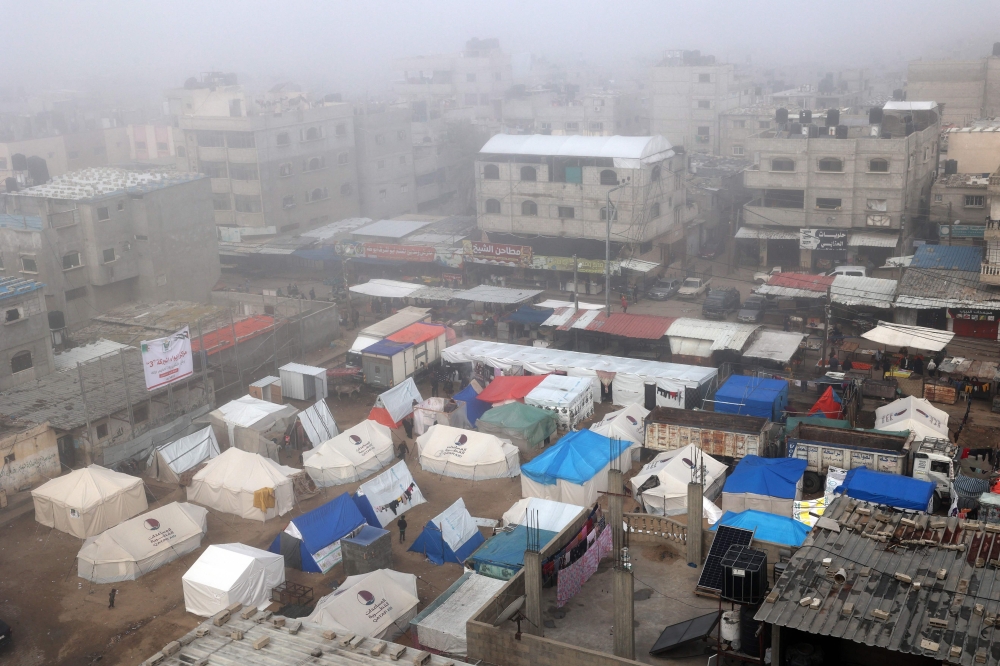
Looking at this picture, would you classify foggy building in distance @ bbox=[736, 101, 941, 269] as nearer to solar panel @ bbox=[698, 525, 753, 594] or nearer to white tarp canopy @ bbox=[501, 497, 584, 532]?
white tarp canopy @ bbox=[501, 497, 584, 532]

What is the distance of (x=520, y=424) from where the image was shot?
92.0 ft

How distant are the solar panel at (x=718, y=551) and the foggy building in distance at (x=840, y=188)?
32179 mm

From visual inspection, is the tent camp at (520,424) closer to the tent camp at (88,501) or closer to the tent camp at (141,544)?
the tent camp at (141,544)

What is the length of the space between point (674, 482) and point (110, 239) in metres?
27.1

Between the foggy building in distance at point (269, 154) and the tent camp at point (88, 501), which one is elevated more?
the foggy building in distance at point (269, 154)

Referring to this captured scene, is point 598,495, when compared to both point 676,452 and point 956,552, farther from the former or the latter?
point 956,552

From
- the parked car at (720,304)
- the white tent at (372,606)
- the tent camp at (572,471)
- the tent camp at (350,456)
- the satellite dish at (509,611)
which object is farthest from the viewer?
the parked car at (720,304)

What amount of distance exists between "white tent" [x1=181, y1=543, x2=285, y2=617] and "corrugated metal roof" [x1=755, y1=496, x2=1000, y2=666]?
1227 centimetres

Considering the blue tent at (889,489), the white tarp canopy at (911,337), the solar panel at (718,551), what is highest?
the solar panel at (718,551)

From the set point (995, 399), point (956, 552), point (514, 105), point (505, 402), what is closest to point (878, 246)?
point (995, 399)

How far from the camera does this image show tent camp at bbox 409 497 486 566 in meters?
22.2

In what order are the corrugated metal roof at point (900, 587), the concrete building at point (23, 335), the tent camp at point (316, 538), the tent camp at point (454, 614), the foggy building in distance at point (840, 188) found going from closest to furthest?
1. the corrugated metal roof at point (900, 587)
2. the tent camp at point (454, 614)
3. the tent camp at point (316, 538)
4. the concrete building at point (23, 335)
5. the foggy building in distance at point (840, 188)

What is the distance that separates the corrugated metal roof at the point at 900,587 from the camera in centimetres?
1111

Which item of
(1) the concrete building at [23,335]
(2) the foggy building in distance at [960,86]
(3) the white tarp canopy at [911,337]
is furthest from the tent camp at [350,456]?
(2) the foggy building in distance at [960,86]
